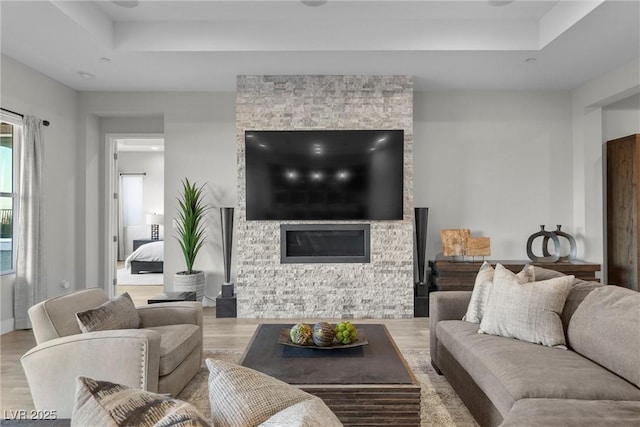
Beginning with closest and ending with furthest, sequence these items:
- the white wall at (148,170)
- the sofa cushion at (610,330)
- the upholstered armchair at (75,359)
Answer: the sofa cushion at (610,330) → the upholstered armchair at (75,359) → the white wall at (148,170)

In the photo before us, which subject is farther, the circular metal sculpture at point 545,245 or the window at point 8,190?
the circular metal sculpture at point 545,245

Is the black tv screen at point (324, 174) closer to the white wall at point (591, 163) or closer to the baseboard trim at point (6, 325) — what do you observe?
the white wall at point (591, 163)

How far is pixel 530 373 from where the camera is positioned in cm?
191

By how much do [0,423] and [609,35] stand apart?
479 cm

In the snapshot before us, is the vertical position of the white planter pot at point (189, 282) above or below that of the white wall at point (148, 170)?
below

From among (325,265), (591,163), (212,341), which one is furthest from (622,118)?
(212,341)

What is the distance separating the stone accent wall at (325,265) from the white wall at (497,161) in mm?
701

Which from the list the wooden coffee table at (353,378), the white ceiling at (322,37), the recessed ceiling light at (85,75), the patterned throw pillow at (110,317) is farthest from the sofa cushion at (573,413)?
the recessed ceiling light at (85,75)

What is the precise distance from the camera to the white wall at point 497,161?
17.9 feet

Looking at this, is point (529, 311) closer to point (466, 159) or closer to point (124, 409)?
point (124, 409)

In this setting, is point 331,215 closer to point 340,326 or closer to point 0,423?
point 340,326

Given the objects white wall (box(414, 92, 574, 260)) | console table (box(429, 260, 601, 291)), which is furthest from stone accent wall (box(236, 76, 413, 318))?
white wall (box(414, 92, 574, 260))

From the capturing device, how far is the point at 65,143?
207 inches

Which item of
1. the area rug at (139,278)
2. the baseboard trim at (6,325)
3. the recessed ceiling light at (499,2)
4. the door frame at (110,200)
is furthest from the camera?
the area rug at (139,278)
